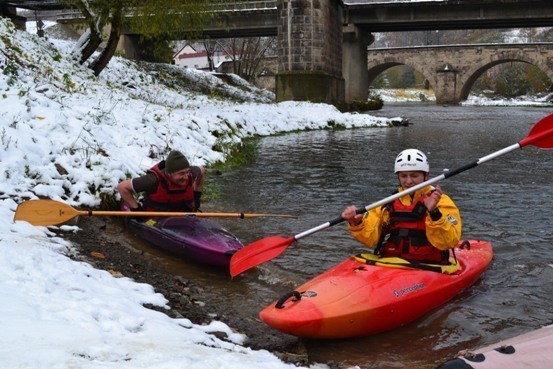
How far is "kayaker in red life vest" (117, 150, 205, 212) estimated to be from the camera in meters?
6.18

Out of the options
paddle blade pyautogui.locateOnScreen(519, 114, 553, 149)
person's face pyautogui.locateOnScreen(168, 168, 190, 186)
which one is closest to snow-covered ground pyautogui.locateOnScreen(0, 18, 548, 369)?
person's face pyautogui.locateOnScreen(168, 168, 190, 186)

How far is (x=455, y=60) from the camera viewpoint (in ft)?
179

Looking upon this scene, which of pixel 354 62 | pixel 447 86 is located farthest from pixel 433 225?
pixel 447 86

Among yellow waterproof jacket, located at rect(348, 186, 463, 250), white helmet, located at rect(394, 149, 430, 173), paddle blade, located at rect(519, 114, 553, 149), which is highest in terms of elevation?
paddle blade, located at rect(519, 114, 553, 149)

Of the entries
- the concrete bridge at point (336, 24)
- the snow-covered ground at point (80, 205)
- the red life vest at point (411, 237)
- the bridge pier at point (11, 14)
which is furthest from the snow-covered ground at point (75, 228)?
the concrete bridge at point (336, 24)

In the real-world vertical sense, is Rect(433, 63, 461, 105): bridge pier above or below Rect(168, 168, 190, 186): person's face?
above

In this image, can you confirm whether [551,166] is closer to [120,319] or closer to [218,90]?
[120,319]

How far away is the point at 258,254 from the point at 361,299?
111 cm

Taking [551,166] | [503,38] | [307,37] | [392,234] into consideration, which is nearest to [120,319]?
[392,234]

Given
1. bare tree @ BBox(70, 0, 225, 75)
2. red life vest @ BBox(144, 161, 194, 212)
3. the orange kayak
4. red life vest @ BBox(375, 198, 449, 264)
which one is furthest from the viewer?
bare tree @ BBox(70, 0, 225, 75)

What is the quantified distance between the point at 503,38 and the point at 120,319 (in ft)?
334

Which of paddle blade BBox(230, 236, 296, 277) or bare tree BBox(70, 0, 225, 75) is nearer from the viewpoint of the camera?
paddle blade BBox(230, 236, 296, 277)

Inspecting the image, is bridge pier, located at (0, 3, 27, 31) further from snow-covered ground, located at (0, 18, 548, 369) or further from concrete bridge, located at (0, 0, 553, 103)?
snow-covered ground, located at (0, 18, 548, 369)

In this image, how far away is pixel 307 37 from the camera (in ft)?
84.2
